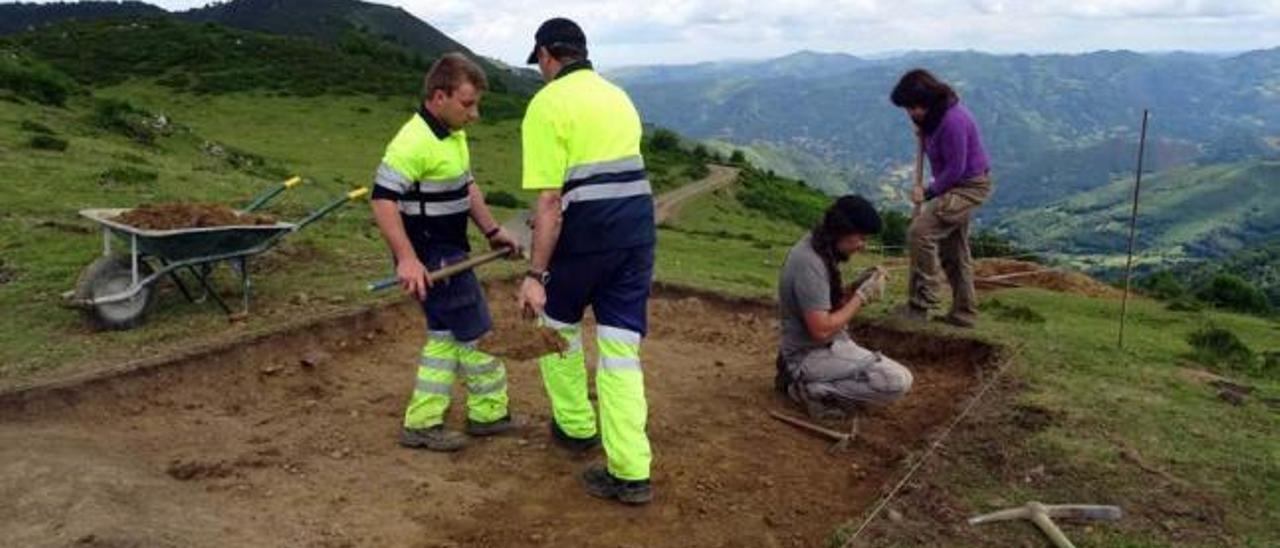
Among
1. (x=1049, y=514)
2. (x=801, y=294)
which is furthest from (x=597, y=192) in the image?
(x=1049, y=514)

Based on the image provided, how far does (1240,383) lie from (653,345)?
4773 mm

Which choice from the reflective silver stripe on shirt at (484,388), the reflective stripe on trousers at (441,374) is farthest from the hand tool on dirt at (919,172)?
the reflective stripe on trousers at (441,374)

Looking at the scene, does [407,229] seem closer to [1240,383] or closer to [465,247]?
[465,247]

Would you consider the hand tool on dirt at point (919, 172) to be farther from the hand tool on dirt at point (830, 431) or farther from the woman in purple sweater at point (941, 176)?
the hand tool on dirt at point (830, 431)

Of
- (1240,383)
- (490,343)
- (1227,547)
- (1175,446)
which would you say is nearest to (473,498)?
(490,343)

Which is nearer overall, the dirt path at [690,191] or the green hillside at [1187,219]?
the dirt path at [690,191]

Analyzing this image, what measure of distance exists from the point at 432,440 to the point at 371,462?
15.9 inches

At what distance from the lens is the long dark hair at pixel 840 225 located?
6770 millimetres

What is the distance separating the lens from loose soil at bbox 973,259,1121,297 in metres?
17.4

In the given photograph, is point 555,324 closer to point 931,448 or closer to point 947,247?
point 931,448

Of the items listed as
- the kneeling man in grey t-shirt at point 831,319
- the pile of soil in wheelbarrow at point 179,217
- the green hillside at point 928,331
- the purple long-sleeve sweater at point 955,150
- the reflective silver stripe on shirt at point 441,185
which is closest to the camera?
the green hillside at point 928,331

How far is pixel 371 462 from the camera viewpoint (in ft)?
20.1

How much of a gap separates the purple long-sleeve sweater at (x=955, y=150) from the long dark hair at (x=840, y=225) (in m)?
2.11

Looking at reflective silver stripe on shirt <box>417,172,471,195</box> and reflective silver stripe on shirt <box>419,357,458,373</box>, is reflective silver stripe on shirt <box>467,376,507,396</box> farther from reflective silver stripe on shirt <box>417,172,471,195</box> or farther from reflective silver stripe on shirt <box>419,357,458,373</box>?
reflective silver stripe on shirt <box>417,172,471,195</box>
